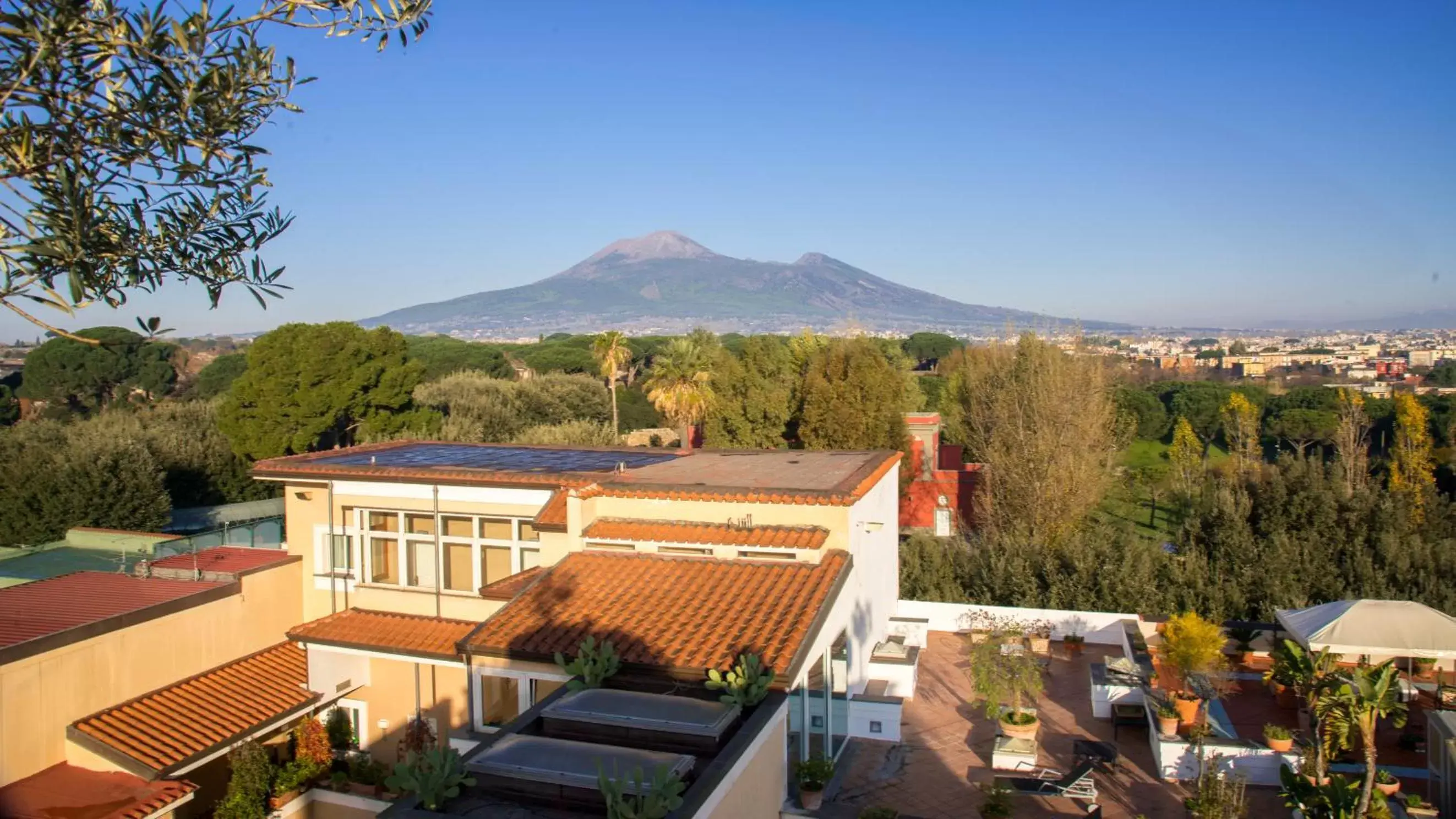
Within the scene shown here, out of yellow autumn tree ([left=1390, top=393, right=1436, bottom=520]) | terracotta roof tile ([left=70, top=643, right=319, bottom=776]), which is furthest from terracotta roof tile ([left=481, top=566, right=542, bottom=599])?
yellow autumn tree ([left=1390, top=393, right=1436, bottom=520])

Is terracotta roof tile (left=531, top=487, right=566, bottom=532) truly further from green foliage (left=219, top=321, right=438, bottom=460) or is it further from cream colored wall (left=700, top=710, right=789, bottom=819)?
green foliage (left=219, top=321, right=438, bottom=460)

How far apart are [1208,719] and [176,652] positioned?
12.5 meters

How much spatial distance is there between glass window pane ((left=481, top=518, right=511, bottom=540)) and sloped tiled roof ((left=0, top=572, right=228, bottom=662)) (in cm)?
334

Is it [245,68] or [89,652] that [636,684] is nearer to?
[245,68]

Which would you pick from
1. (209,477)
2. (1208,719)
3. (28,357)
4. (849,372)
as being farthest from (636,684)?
(28,357)

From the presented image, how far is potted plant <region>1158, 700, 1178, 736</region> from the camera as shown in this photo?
10906mm

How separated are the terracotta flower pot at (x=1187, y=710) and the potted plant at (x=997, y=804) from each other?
2.87m

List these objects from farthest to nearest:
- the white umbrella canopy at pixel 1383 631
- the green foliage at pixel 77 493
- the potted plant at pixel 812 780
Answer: the green foliage at pixel 77 493
the white umbrella canopy at pixel 1383 631
the potted plant at pixel 812 780

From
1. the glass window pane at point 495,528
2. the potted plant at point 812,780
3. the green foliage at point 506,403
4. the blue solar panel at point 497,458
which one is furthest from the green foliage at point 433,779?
the green foliage at point 506,403

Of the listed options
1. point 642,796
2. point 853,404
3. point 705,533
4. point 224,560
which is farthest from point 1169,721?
point 853,404

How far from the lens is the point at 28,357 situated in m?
48.4

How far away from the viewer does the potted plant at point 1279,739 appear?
10.4 m

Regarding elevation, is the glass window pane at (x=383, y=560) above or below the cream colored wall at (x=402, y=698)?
above

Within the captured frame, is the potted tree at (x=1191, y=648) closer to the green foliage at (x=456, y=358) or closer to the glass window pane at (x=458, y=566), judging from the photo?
the glass window pane at (x=458, y=566)
